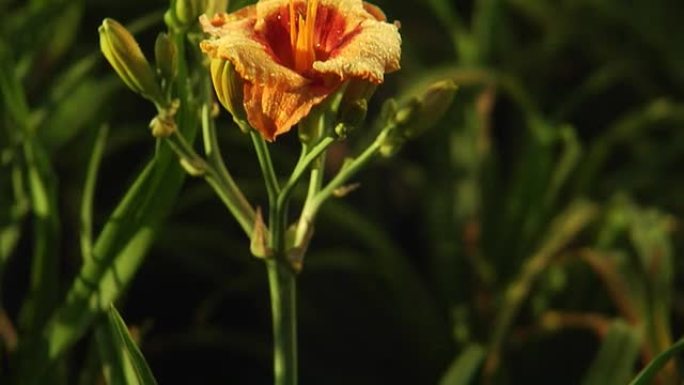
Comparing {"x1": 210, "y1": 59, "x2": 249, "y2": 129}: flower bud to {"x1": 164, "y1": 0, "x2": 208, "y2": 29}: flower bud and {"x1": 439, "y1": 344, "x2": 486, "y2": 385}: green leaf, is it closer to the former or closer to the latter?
{"x1": 164, "y1": 0, "x2": 208, "y2": 29}: flower bud

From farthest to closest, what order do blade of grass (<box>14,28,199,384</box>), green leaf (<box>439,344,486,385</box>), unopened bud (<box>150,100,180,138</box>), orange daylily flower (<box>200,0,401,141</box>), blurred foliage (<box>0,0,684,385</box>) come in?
blurred foliage (<box>0,0,684,385</box>)
green leaf (<box>439,344,486,385</box>)
blade of grass (<box>14,28,199,384</box>)
unopened bud (<box>150,100,180,138</box>)
orange daylily flower (<box>200,0,401,141</box>)

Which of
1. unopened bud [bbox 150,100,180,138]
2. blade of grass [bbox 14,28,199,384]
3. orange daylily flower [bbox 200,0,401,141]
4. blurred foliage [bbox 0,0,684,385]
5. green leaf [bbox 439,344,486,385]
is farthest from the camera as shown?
blurred foliage [bbox 0,0,684,385]

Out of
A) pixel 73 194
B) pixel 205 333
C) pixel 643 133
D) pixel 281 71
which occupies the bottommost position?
pixel 643 133

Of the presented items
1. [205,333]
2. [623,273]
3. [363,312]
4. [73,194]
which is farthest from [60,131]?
[623,273]

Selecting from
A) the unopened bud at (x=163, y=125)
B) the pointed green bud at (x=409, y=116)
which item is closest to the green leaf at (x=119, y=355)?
the unopened bud at (x=163, y=125)

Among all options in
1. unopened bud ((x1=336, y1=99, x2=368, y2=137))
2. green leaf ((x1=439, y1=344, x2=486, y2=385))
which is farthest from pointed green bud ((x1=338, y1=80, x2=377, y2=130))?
green leaf ((x1=439, y1=344, x2=486, y2=385))

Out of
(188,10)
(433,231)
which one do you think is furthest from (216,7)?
(433,231)

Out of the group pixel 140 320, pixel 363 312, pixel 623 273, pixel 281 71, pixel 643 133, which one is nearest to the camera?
pixel 281 71

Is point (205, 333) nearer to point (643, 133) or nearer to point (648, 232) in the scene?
point (648, 232)
